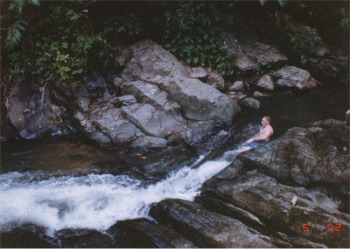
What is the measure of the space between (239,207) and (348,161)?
Result: 2126 millimetres

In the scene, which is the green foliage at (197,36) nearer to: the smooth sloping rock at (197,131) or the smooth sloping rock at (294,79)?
the smooth sloping rock at (294,79)

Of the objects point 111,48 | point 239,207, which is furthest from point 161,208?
point 111,48

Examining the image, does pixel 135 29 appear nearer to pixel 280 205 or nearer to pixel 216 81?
pixel 216 81

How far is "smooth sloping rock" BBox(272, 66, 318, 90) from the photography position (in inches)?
420

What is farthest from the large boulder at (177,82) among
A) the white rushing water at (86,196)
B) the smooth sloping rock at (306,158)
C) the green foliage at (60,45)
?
the smooth sloping rock at (306,158)

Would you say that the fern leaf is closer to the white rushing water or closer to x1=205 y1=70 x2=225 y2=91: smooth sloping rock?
the white rushing water

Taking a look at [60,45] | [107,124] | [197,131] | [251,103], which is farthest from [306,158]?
[60,45]

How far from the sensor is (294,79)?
10828mm

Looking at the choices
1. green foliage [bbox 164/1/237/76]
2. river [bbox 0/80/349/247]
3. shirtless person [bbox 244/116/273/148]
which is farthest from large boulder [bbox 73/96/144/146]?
green foliage [bbox 164/1/237/76]

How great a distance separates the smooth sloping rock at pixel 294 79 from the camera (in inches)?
420

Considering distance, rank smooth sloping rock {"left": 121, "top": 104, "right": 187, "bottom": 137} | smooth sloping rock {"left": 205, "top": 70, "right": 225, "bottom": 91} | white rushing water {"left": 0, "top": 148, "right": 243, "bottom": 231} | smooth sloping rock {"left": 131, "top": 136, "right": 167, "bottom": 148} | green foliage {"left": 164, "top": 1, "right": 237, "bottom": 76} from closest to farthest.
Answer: white rushing water {"left": 0, "top": 148, "right": 243, "bottom": 231}
smooth sloping rock {"left": 131, "top": 136, "right": 167, "bottom": 148}
smooth sloping rock {"left": 121, "top": 104, "right": 187, "bottom": 137}
smooth sloping rock {"left": 205, "top": 70, "right": 225, "bottom": 91}
green foliage {"left": 164, "top": 1, "right": 237, "bottom": 76}

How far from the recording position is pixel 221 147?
7840mm

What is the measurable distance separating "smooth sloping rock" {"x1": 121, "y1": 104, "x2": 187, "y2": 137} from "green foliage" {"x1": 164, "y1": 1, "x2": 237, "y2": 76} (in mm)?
2518
